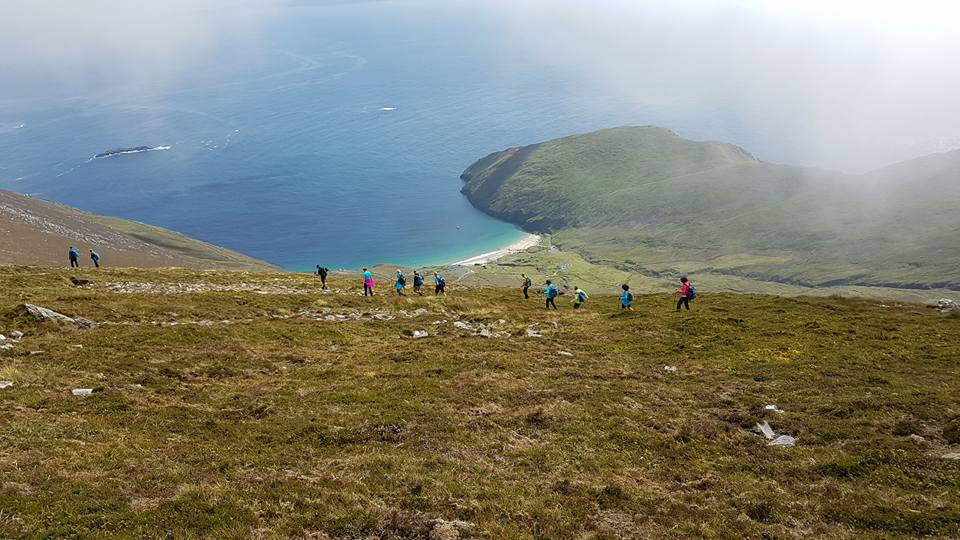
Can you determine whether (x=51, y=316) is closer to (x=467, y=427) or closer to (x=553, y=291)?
(x=467, y=427)

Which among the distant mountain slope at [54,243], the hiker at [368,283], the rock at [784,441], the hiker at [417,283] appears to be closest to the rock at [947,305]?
the rock at [784,441]

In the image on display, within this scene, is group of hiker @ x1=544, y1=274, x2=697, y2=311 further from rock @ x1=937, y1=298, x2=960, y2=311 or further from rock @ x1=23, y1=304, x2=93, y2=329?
rock @ x1=23, y1=304, x2=93, y2=329

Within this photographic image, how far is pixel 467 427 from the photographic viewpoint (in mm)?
28609

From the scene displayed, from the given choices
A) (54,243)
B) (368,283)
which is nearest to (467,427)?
(368,283)

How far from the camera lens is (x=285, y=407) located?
99.2ft

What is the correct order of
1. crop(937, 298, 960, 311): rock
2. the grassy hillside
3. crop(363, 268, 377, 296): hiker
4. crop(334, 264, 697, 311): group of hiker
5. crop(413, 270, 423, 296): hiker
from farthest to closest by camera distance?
crop(413, 270, 423, 296): hiker → crop(363, 268, 377, 296): hiker → crop(937, 298, 960, 311): rock → crop(334, 264, 697, 311): group of hiker → the grassy hillside

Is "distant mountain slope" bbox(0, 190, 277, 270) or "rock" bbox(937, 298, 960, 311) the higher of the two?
"distant mountain slope" bbox(0, 190, 277, 270)

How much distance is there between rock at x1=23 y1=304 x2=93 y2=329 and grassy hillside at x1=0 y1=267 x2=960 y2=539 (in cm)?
103

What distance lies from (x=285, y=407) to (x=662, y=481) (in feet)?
58.4

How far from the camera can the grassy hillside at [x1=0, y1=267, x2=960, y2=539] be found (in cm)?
1947

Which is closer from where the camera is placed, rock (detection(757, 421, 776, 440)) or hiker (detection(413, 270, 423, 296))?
rock (detection(757, 421, 776, 440))

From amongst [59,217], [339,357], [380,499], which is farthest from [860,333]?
[59,217]

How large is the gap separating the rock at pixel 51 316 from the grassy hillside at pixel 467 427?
3.37 feet

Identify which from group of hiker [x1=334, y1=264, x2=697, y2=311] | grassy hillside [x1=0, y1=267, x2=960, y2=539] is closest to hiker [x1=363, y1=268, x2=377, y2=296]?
group of hiker [x1=334, y1=264, x2=697, y2=311]
